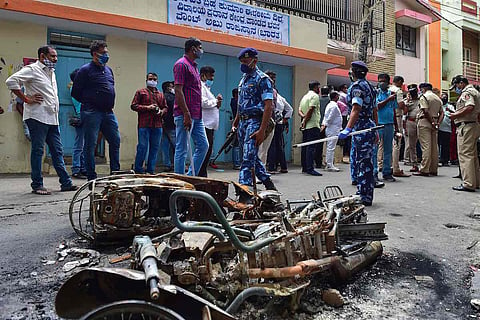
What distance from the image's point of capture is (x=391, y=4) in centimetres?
1778

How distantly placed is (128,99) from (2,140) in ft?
8.13

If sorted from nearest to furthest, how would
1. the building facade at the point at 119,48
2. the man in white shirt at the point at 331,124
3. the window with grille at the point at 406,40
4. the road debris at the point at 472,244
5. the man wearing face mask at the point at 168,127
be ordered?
the road debris at the point at 472,244, the building facade at the point at 119,48, the man wearing face mask at the point at 168,127, the man in white shirt at the point at 331,124, the window with grille at the point at 406,40

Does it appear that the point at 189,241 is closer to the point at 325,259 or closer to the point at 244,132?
the point at 325,259

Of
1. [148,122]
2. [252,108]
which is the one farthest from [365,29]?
[252,108]

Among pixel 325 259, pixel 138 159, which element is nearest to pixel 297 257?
pixel 325 259

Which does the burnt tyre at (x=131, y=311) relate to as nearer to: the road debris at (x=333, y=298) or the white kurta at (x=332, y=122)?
the road debris at (x=333, y=298)

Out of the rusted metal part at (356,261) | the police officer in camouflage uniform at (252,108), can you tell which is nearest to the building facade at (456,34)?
the police officer in camouflage uniform at (252,108)

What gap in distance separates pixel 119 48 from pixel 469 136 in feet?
22.4

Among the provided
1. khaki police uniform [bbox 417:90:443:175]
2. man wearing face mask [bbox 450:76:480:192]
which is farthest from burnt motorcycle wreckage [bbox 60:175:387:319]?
khaki police uniform [bbox 417:90:443:175]

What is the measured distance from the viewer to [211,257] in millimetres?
2092

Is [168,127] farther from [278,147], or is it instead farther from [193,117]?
[193,117]

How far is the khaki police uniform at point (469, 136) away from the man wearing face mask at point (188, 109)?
4.35m

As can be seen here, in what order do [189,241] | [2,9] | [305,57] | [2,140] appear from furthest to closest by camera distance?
[305,57], [2,140], [2,9], [189,241]

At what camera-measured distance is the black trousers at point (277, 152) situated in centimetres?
838
